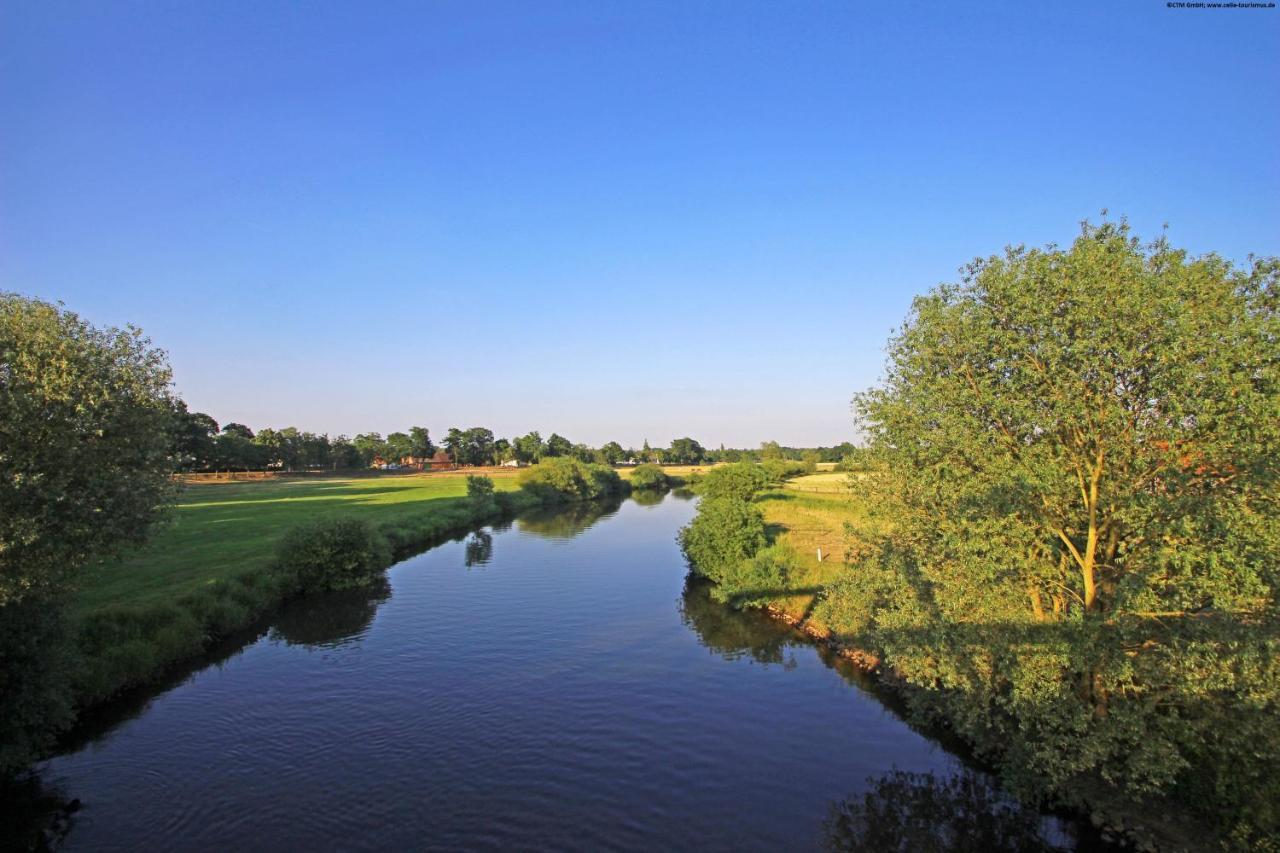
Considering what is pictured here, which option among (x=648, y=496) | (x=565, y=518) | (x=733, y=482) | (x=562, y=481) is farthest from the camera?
(x=648, y=496)

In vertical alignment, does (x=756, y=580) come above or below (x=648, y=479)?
below

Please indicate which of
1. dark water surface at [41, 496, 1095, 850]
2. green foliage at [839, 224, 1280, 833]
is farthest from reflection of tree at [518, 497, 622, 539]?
green foliage at [839, 224, 1280, 833]

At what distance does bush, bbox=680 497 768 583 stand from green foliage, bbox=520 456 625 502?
7474cm

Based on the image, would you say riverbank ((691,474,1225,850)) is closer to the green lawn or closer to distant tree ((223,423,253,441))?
the green lawn

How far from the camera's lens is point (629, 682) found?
29.8 m

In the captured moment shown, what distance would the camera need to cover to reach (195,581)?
3912 cm

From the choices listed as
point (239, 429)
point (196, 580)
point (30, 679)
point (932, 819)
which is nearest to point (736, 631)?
point (932, 819)

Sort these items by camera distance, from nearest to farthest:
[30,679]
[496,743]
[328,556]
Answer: [30,679] < [496,743] < [328,556]

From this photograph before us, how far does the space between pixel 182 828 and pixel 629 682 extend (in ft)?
56.0

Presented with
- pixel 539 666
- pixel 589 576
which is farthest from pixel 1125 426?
pixel 589 576

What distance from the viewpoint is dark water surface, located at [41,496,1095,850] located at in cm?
1864

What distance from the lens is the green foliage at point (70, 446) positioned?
19.9 meters

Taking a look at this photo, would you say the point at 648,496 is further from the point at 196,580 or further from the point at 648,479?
the point at 196,580

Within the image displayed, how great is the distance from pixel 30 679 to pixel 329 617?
70.8ft
